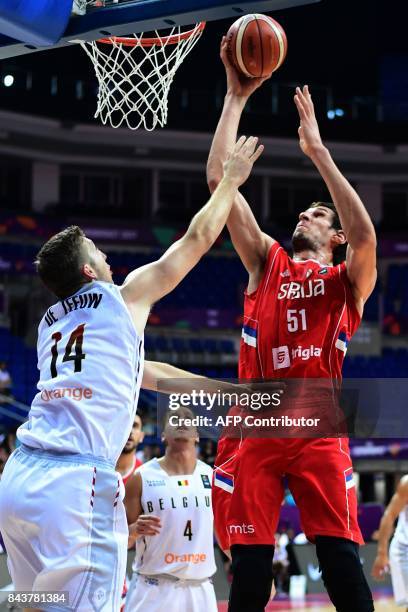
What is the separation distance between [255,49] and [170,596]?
3.30 meters

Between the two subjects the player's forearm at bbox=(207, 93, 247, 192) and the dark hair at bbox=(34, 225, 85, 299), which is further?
the player's forearm at bbox=(207, 93, 247, 192)

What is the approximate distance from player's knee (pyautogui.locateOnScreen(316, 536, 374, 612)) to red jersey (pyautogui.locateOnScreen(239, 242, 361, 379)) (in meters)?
0.75

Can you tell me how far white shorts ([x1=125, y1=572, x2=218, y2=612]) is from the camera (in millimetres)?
5621

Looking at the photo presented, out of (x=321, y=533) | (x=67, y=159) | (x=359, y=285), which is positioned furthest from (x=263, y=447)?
(x=67, y=159)

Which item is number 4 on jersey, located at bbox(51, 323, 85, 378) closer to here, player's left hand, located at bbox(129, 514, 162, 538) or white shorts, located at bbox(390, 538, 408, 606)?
player's left hand, located at bbox(129, 514, 162, 538)

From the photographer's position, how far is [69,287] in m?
3.37

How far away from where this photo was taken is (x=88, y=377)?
10.4 ft

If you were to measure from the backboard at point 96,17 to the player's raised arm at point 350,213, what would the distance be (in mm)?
539

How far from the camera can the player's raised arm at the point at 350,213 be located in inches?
158

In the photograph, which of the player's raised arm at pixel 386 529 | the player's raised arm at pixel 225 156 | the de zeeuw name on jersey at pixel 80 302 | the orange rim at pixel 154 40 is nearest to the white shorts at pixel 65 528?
the de zeeuw name on jersey at pixel 80 302

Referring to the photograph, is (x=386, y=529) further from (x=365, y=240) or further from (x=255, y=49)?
(x=255, y=49)

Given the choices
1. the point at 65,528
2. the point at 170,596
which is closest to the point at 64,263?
the point at 65,528

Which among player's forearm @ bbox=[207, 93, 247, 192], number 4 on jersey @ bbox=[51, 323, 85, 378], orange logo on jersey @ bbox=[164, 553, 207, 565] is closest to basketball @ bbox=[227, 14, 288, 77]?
player's forearm @ bbox=[207, 93, 247, 192]

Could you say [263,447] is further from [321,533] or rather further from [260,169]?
[260,169]
